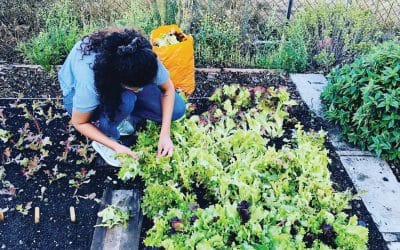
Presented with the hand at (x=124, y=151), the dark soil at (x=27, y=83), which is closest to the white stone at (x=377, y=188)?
the hand at (x=124, y=151)

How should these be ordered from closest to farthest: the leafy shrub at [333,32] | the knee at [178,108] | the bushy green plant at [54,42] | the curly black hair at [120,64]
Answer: the curly black hair at [120,64] → the knee at [178,108] → the bushy green plant at [54,42] → the leafy shrub at [333,32]

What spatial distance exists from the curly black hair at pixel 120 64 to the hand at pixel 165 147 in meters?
0.44

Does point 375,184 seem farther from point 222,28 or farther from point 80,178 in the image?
point 222,28

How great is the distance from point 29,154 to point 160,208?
1.18m

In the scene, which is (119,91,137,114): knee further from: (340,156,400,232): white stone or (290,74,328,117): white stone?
(290,74,328,117): white stone

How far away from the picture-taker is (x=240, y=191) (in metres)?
2.59

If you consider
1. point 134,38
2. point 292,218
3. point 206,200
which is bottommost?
point 206,200

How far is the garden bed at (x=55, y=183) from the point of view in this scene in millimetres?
2658

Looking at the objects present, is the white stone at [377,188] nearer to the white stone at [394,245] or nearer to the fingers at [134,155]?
the white stone at [394,245]

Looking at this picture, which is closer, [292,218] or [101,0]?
[292,218]

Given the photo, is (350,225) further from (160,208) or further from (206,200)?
(160,208)

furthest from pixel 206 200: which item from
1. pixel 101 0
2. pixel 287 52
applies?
pixel 101 0

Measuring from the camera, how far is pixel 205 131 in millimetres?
3160

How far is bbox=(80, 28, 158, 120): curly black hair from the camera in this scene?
86.5 inches
